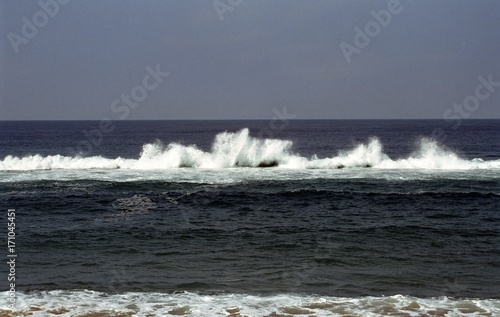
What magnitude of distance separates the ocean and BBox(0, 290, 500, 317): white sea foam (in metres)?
0.04

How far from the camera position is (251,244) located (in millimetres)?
16812

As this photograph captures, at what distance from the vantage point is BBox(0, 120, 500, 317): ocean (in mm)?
11703

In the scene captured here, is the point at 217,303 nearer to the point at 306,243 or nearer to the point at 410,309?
the point at 410,309

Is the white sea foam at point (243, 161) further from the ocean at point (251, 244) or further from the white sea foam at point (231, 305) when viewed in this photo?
the white sea foam at point (231, 305)

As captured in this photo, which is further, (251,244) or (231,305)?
(251,244)

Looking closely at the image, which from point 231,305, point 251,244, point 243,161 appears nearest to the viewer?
point 231,305

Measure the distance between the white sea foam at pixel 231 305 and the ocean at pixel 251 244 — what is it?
0.14 ft

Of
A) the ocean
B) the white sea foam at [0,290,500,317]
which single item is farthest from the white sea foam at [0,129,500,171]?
the white sea foam at [0,290,500,317]

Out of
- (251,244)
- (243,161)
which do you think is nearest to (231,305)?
(251,244)

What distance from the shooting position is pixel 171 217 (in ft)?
68.9

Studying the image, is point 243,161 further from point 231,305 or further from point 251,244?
point 231,305

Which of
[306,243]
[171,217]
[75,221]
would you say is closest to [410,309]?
A: [306,243]

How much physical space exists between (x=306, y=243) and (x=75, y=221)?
29.6 feet

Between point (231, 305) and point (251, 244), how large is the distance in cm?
546
